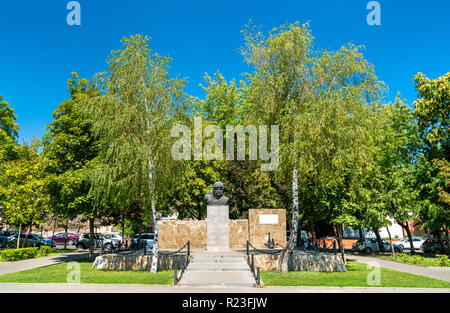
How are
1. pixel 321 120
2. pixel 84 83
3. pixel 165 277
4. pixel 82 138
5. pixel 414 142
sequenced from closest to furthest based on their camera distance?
1. pixel 165 277
2. pixel 321 120
3. pixel 82 138
4. pixel 84 83
5. pixel 414 142

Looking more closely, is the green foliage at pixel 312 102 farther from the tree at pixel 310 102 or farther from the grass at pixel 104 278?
the grass at pixel 104 278

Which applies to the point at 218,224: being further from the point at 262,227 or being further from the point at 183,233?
the point at 183,233

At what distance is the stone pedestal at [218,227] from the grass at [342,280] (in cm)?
445

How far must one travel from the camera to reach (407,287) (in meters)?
12.9

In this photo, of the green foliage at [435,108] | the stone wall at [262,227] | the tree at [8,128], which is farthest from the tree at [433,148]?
the tree at [8,128]

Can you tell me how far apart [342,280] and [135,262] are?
10279 mm

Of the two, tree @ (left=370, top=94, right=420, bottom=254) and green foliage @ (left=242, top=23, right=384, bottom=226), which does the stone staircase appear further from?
tree @ (left=370, top=94, right=420, bottom=254)

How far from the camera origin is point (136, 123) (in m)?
17.0

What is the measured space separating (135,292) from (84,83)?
707 inches

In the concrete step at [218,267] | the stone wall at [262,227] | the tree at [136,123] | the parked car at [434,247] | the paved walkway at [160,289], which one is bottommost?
the parked car at [434,247]

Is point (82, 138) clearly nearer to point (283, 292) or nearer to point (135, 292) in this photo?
point (135, 292)

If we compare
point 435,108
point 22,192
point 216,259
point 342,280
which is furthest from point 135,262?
point 435,108

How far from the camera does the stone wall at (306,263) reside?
1770 centimetres

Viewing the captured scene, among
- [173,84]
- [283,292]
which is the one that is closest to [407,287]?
[283,292]
